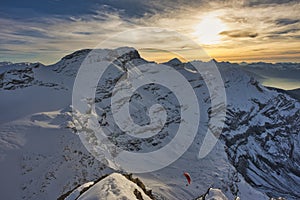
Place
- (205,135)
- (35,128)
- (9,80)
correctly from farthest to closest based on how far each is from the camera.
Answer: (205,135)
(9,80)
(35,128)

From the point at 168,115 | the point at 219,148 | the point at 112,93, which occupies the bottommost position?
the point at 219,148

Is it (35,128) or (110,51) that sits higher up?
(110,51)

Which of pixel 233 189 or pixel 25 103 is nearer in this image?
pixel 25 103

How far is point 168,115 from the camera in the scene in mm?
151125

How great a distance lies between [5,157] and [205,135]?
120m

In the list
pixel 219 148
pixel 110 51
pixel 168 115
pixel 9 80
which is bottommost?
pixel 219 148

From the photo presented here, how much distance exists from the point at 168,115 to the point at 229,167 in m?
58.1

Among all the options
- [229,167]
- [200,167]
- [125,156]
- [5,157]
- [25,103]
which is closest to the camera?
[5,157]

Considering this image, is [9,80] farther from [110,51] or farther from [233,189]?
[233,189]

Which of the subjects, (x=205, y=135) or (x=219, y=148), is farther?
(x=205, y=135)

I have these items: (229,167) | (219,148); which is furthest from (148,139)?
(219,148)

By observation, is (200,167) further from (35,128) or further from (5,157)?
(5,157)

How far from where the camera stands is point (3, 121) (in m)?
52.6

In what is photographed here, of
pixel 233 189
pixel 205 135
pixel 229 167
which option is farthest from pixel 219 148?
pixel 233 189
